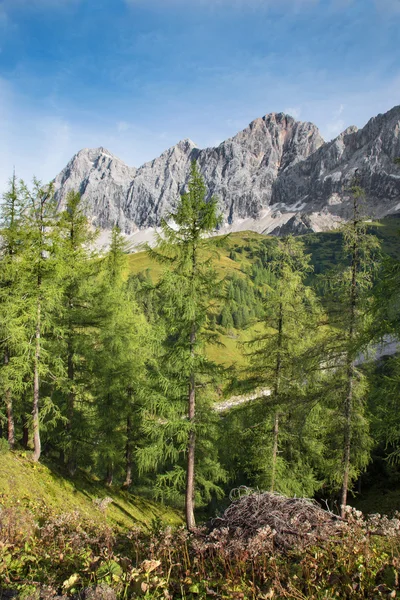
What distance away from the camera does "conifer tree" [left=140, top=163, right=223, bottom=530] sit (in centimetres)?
1316

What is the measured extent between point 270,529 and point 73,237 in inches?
674

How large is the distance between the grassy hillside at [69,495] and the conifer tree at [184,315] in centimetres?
347

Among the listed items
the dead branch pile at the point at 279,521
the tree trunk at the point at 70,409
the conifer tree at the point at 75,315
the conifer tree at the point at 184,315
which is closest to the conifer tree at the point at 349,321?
the conifer tree at the point at 184,315

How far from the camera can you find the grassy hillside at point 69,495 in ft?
41.8

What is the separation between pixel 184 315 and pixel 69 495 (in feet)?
35.0

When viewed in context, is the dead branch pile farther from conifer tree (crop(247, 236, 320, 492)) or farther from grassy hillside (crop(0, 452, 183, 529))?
conifer tree (crop(247, 236, 320, 492))

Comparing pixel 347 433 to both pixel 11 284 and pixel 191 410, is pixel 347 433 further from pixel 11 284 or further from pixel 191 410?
pixel 11 284

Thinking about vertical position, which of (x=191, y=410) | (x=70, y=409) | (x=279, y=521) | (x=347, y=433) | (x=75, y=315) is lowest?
(x=70, y=409)

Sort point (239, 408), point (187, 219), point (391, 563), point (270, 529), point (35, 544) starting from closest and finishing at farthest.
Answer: point (391, 563)
point (270, 529)
point (35, 544)
point (187, 219)
point (239, 408)

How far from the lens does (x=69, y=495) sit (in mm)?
15789

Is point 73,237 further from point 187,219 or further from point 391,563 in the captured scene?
point 391,563

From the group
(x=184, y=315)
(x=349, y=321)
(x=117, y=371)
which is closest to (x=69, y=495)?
(x=117, y=371)

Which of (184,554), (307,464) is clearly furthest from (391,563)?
(307,464)

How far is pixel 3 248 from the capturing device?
16016 millimetres
